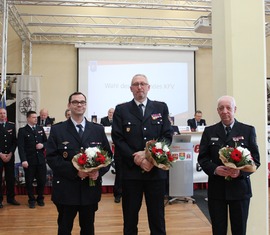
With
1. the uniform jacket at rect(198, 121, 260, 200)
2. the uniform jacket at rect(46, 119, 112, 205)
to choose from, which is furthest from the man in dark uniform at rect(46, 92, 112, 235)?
the uniform jacket at rect(198, 121, 260, 200)

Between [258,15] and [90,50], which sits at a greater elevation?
[90,50]

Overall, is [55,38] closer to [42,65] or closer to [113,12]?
[42,65]

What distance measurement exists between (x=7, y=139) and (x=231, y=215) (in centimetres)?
387

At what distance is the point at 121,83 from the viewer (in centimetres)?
1045

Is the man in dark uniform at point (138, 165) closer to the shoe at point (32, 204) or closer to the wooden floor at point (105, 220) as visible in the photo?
the wooden floor at point (105, 220)

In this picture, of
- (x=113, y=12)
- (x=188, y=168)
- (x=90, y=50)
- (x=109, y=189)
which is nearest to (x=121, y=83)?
(x=90, y=50)

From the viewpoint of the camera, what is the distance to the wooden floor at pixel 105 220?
382 cm

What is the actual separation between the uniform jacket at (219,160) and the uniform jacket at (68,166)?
830 millimetres

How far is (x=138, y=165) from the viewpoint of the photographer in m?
2.52

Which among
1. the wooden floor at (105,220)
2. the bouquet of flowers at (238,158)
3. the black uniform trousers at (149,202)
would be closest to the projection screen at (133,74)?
the wooden floor at (105,220)

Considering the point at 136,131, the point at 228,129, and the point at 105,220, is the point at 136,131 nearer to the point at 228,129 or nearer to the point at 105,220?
the point at 228,129

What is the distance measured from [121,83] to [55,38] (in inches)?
104

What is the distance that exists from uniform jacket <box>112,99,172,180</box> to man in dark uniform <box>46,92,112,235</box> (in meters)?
0.20

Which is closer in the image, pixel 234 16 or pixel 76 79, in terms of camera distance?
pixel 234 16
